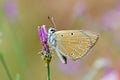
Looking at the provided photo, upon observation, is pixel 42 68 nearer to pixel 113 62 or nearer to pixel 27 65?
pixel 27 65

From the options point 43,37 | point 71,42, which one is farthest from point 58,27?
point 43,37

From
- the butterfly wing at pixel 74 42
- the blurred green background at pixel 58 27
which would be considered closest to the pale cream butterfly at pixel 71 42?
the butterfly wing at pixel 74 42

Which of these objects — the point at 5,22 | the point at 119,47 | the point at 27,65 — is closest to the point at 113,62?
the point at 119,47

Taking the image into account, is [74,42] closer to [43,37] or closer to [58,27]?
[43,37]

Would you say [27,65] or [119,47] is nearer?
[119,47]

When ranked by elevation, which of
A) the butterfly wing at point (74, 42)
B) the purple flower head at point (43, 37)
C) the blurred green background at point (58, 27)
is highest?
the purple flower head at point (43, 37)

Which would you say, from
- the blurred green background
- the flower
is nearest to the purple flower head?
the flower

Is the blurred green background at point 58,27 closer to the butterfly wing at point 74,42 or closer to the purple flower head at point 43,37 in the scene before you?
the butterfly wing at point 74,42

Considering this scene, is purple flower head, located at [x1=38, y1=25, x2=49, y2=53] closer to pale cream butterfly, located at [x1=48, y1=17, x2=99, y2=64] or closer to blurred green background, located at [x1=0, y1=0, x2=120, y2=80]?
pale cream butterfly, located at [x1=48, y1=17, x2=99, y2=64]
